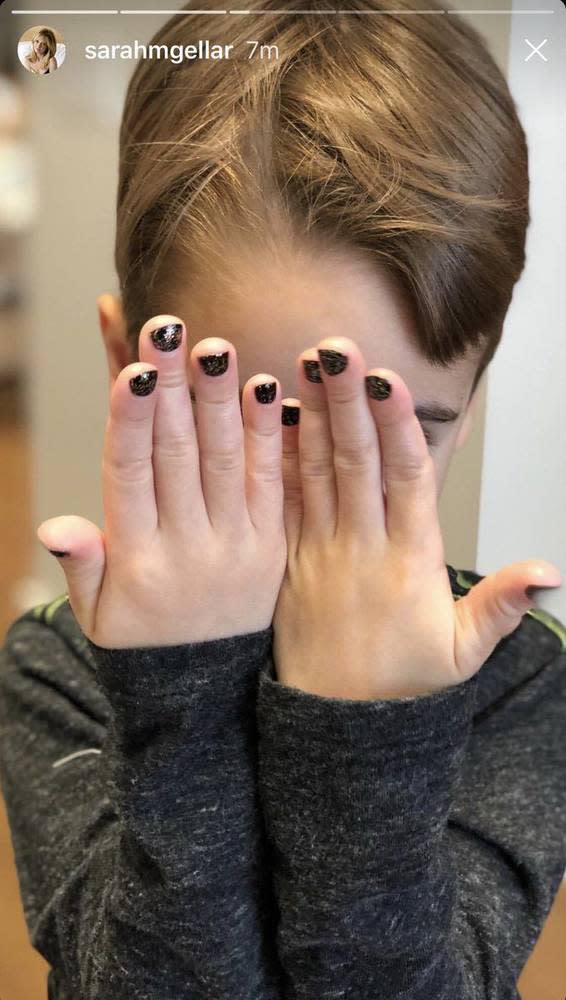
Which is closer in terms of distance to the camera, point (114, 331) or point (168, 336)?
point (168, 336)

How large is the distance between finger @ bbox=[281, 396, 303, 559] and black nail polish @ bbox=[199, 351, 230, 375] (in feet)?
0.16

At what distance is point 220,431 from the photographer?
32 cm

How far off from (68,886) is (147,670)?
0.49 ft

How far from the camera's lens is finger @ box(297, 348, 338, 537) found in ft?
1.06

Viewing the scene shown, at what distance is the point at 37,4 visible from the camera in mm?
352

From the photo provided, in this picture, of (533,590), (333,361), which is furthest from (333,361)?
(533,590)

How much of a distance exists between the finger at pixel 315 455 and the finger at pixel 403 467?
22 millimetres

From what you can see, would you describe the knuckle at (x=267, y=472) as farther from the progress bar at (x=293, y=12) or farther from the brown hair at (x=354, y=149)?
the progress bar at (x=293, y=12)

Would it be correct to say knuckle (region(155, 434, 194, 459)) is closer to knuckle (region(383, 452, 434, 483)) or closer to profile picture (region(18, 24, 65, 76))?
knuckle (region(383, 452, 434, 483))

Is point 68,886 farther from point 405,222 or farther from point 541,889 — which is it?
point 405,222

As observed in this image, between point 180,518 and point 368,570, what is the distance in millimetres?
80

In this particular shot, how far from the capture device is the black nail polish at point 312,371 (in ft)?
1.04

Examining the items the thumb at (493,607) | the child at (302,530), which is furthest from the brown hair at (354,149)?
the thumb at (493,607)

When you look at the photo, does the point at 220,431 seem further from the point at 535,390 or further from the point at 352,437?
the point at 535,390
